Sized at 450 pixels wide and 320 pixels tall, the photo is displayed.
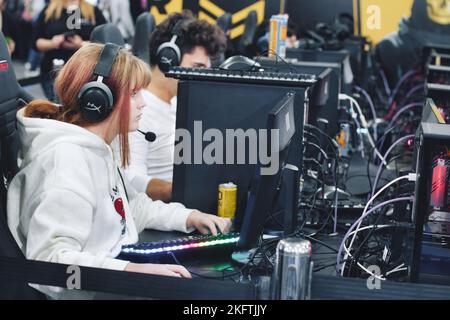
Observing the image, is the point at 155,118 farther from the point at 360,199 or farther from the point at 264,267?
the point at 264,267

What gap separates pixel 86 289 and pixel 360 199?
4.35ft

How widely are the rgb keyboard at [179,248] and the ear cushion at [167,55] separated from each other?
92cm

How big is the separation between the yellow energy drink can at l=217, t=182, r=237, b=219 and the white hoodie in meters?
0.33

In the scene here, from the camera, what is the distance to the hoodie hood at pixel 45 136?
162 centimetres

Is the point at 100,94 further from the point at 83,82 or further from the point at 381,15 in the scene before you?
the point at 381,15

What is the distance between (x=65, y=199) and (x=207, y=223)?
54cm

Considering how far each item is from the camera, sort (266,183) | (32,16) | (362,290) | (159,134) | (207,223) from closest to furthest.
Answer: (362,290), (266,183), (207,223), (159,134), (32,16)

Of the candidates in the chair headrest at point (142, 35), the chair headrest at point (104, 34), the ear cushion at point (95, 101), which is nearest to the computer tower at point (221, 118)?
the ear cushion at point (95, 101)

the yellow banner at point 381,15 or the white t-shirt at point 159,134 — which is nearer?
the white t-shirt at point 159,134

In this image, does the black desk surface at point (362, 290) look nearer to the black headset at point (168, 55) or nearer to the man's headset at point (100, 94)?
the man's headset at point (100, 94)

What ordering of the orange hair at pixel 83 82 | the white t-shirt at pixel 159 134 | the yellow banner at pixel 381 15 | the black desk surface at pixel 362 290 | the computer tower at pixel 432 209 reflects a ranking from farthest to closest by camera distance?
the yellow banner at pixel 381 15 < the white t-shirt at pixel 159 134 < the orange hair at pixel 83 82 < the computer tower at pixel 432 209 < the black desk surface at pixel 362 290

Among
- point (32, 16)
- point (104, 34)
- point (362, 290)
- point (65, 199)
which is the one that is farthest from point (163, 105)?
point (32, 16)

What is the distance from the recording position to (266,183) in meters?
1.65

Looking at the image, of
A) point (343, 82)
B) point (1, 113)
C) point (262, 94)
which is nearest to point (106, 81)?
point (1, 113)
